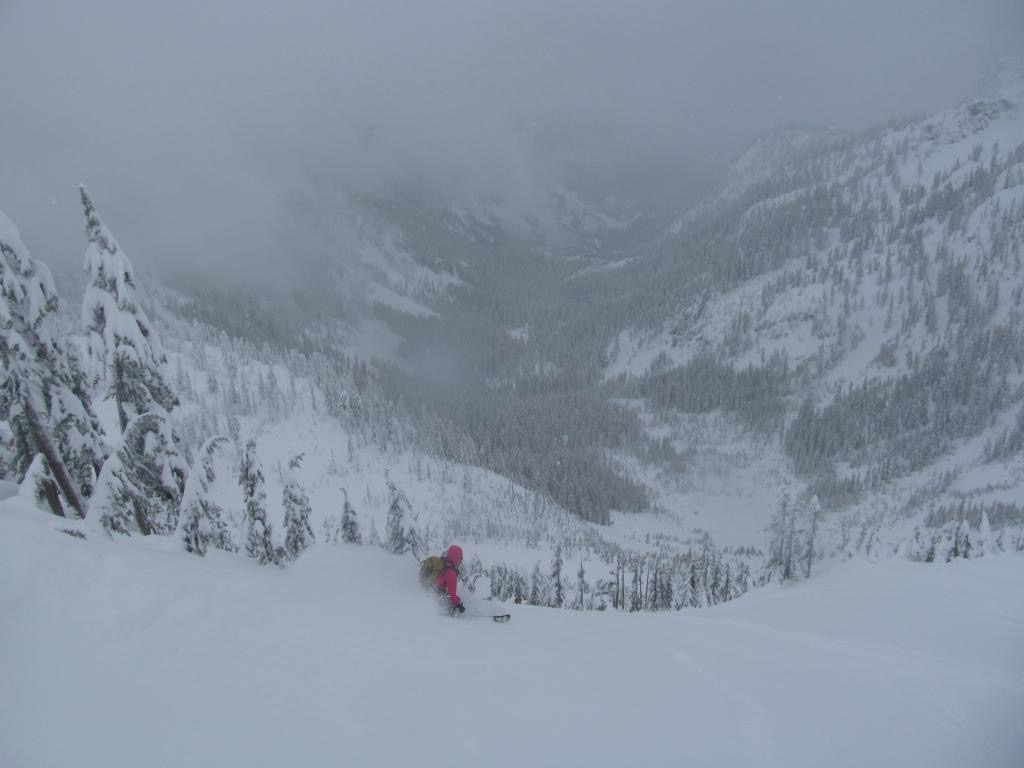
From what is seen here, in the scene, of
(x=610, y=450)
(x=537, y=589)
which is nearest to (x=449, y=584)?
(x=537, y=589)

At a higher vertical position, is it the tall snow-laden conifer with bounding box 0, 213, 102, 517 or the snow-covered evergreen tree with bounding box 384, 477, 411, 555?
the tall snow-laden conifer with bounding box 0, 213, 102, 517

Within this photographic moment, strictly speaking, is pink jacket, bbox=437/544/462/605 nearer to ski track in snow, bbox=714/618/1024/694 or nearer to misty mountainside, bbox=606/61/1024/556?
ski track in snow, bbox=714/618/1024/694

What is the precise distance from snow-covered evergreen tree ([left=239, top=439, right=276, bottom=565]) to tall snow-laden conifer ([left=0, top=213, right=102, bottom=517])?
569 cm

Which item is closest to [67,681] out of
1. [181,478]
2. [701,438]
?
[181,478]

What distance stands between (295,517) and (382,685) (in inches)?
773

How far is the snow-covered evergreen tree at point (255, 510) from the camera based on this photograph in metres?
20.7

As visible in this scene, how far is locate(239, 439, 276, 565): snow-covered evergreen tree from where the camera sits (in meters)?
20.7

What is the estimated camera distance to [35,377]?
1340cm

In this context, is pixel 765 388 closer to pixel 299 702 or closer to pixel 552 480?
pixel 552 480

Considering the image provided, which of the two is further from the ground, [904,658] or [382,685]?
[904,658]

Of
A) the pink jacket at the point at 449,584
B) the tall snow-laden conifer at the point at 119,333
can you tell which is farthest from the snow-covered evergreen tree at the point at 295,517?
the pink jacket at the point at 449,584

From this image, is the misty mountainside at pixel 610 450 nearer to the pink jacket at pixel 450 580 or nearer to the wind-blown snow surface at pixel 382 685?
the wind-blown snow surface at pixel 382 685

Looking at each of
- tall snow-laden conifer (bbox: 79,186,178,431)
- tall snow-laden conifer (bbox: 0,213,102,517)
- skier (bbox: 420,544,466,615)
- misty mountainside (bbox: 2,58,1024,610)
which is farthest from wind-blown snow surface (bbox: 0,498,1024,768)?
misty mountainside (bbox: 2,58,1024,610)

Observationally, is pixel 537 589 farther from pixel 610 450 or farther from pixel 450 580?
pixel 610 450
